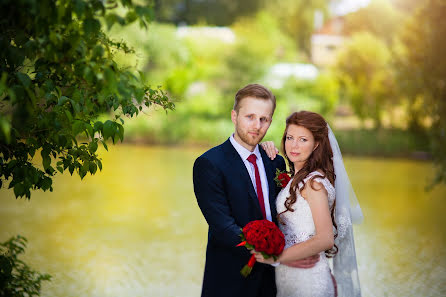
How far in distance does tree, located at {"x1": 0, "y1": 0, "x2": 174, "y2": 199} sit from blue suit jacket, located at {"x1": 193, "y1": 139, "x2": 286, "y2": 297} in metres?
0.42

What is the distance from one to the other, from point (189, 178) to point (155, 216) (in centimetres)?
402

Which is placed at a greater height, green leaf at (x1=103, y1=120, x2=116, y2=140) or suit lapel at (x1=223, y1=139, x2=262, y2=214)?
green leaf at (x1=103, y1=120, x2=116, y2=140)

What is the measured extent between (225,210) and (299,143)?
21.2 inches

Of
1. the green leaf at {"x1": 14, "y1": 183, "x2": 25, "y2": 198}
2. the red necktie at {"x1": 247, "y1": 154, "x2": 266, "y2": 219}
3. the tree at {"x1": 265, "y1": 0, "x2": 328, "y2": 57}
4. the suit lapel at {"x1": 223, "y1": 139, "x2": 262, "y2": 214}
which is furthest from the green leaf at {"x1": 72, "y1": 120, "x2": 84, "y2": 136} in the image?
the tree at {"x1": 265, "y1": 0, "x2": 328, "y2": 57}

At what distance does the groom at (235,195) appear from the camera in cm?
279

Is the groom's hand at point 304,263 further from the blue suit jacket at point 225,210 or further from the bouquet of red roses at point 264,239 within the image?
the bouquet of red roses at point 264,239

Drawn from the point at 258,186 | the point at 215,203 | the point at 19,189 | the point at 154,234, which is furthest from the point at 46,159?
the point at 154,234

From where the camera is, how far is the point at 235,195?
2816 millimetres

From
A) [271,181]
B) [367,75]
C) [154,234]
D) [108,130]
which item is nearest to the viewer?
[108,130]

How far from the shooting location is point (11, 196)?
10.8m

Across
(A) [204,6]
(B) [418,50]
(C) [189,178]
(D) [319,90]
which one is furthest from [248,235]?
(A) [204,6]

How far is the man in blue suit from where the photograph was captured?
110 inches

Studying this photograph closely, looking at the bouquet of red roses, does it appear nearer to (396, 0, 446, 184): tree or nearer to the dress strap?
the dress strap

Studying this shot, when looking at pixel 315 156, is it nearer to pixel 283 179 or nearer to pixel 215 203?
pixel 283 179
